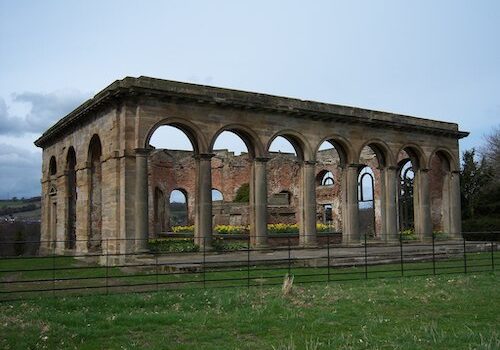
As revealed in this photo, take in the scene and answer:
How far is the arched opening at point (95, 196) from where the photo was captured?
74.8 ft

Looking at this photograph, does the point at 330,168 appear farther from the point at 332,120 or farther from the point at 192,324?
the point at 192,324

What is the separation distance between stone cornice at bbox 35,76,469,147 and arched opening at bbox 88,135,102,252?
1417mm

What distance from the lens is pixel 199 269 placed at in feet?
52.0

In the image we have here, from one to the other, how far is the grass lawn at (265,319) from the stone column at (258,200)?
33.3ft

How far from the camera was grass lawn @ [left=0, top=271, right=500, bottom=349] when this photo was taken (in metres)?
7.14

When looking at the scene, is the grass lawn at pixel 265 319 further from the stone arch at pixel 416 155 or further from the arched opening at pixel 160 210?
the arched opening at pixel 160 210

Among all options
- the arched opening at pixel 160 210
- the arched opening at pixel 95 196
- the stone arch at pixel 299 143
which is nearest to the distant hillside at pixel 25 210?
the arched opening at pixel 160 210

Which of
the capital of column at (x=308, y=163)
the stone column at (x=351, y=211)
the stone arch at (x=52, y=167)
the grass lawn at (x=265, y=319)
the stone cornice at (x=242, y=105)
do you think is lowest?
the grass lawn at (x=265, y=319)

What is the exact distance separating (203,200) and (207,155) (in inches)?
66.8

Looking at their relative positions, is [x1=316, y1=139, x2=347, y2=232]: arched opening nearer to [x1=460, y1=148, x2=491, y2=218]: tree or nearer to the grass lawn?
[x1=460, y1=148, x2=491, y2=218]: tree

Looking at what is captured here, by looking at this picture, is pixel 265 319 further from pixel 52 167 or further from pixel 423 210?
pixel 52 167

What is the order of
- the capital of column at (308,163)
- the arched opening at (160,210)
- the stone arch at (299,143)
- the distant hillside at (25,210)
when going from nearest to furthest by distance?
the stone arch at (299,143), the capital of column at (308,163), the arched opening at (160,210), the distant hillside at (25,210)

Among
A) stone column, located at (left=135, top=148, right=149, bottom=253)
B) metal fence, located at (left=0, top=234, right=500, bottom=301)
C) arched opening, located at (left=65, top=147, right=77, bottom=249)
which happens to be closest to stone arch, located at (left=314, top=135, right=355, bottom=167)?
metal fence, located at (left=0, top=234, right=500, bottom=301)

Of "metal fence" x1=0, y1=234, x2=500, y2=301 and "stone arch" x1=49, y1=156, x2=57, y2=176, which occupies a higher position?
"stone arch" x1=49, y1=156, x2=57, y2=176
